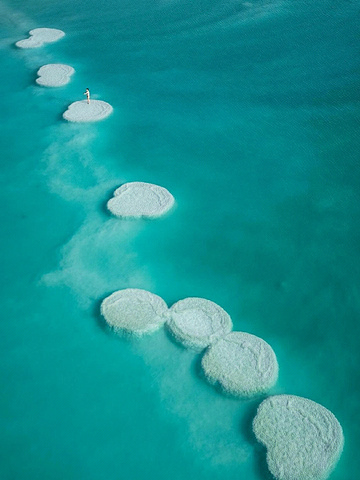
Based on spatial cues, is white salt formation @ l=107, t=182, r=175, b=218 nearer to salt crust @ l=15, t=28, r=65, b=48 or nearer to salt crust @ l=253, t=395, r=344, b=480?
salt crust @ l=253, t=395, r=344, b=480

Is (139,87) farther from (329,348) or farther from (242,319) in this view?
(329,348)

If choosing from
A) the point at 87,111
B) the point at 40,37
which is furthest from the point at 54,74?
the point at 40,37

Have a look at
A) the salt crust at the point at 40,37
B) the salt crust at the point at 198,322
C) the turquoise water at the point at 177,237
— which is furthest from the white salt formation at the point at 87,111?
the salt crust at the point at 198,322

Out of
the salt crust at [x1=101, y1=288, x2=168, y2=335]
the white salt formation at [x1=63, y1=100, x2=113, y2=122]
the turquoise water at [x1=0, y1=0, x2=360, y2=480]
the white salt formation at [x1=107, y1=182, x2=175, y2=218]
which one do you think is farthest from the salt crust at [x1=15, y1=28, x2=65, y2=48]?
the salt crust at [x1=101, y1=288, x2=168, y2=335]

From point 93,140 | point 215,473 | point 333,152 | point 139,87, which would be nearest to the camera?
point 215,473

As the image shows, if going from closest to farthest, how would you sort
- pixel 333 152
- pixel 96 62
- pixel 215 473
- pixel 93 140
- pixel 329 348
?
pixel 215 473, pixel 329 348, pixel 333 152, pixel 93 140, pixel 96 62

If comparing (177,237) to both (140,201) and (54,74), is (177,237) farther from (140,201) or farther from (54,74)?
(54,74)

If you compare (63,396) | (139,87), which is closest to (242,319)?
(63,396)
